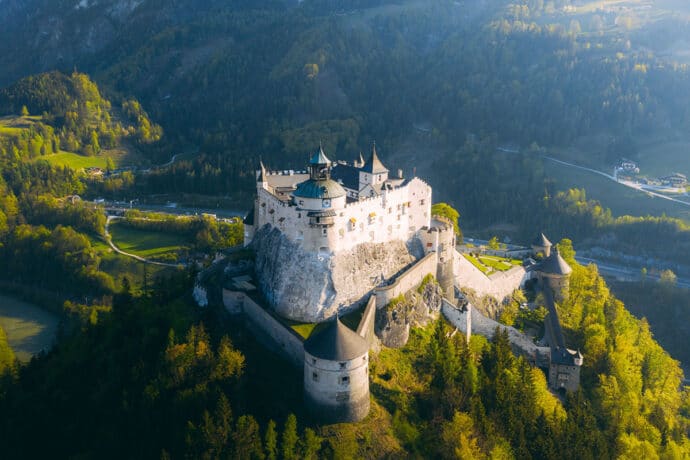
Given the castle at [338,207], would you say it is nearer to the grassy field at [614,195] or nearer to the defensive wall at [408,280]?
the defensive wall at [408,280]

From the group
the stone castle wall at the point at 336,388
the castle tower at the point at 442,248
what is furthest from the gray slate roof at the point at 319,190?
the castle tower at the point at 442,248

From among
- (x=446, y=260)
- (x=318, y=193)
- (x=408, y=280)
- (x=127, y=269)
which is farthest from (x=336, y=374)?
(x=127, y=269)

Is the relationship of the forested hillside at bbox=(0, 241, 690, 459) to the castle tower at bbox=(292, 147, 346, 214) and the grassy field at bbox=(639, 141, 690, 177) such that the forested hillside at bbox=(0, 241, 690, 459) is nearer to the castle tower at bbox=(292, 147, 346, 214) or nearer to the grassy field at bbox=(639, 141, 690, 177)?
the castle tower at bbox=(292, 147, 346, 214)

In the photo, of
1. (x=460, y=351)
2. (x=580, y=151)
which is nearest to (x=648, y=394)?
(x=460, y=351)

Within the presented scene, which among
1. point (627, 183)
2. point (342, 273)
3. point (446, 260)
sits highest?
point (342, 273)

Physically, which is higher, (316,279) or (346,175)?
(346,175)

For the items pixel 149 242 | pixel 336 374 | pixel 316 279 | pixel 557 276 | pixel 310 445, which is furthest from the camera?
pixel 149 242

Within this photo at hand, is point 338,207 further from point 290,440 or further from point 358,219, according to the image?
point 290,440
